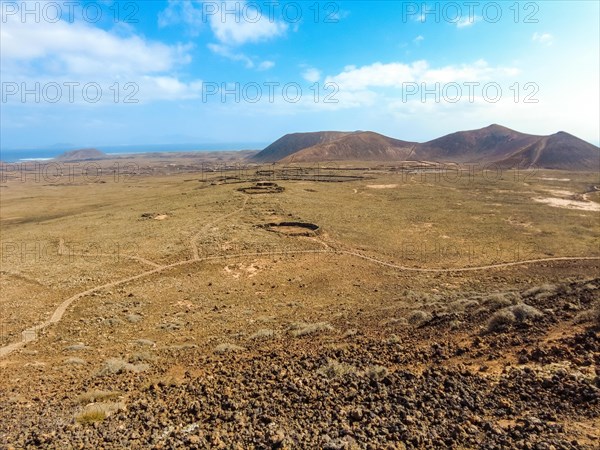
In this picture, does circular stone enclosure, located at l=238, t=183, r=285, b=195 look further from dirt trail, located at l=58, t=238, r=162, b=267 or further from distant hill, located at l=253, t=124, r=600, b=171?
distant hill, located at l=253, t=124, r=600, b=171

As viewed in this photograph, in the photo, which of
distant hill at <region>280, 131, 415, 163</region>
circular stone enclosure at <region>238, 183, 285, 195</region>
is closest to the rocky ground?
circular stone enclosure at <region>238, 183, 285, 195</region>

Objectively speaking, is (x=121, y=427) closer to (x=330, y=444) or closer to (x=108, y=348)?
(x=330, y=444)

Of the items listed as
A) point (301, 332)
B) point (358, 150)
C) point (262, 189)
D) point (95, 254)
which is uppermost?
point (358, 150)

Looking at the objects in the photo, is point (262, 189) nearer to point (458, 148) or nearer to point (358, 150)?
point (358, 150)

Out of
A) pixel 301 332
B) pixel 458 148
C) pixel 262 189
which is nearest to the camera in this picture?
pixel 301 332

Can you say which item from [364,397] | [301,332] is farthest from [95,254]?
[364,397]

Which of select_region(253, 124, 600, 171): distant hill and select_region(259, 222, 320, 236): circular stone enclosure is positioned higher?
select_region(253, 124, 600, 171): distant hill

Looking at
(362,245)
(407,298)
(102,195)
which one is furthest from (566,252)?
(102,195)
